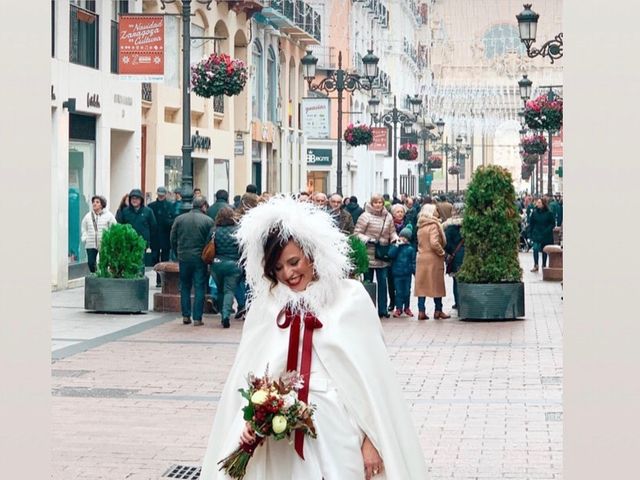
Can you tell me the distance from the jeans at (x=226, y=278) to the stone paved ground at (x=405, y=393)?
31 cm

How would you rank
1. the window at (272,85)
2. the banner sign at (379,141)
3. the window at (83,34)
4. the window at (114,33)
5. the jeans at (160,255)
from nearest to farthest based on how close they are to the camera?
the window at (83,34), the jeans at (160,255), the window at (114,33), the window at (272,85), the banner sign at (379,141)

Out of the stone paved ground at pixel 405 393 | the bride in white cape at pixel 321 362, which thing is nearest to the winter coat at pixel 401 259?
the stone paved ground at pixel 405 393

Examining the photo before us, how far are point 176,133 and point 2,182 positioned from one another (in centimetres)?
3115

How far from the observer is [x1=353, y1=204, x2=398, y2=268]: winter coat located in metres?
21.1

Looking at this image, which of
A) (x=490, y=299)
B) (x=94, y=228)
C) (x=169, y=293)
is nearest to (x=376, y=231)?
(x=490, y=299)

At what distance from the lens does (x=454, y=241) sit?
70.5 feet

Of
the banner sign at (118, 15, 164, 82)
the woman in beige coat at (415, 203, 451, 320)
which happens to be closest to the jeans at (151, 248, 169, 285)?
the banner sign at (118, 15, 164, 82)

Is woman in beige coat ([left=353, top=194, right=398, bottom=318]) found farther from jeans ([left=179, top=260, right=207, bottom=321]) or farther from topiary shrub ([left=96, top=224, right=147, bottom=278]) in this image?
topiary shrub ([left=96, top=224, right=147, bottom=278])

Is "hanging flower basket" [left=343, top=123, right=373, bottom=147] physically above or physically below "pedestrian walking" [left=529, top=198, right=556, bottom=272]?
above

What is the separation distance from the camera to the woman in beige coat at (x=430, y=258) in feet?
68.2

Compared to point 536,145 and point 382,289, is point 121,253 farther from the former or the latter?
point 536,145

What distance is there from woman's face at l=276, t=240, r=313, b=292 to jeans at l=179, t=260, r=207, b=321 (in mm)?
13540

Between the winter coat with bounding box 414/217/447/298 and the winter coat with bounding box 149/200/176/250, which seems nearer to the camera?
the winter coat with bounding box 414/217/447/298

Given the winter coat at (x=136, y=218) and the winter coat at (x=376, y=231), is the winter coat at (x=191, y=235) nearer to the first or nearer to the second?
the winter coat at (x=376, y=231)
